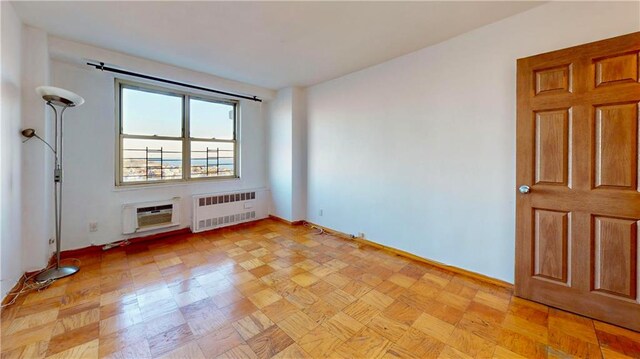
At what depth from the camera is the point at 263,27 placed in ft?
7.95

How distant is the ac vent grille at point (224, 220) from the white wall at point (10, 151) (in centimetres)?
191

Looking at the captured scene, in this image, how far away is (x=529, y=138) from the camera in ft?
6.79

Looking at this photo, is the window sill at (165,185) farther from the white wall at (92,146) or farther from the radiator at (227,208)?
the radiator at (227,208)

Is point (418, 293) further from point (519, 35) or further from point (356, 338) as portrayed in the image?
point (519, 35)

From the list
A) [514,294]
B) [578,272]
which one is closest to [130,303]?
[514,294]

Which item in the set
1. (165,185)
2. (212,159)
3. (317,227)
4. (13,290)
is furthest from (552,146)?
(13,290)

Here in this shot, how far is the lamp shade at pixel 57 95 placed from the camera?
2.17 metres

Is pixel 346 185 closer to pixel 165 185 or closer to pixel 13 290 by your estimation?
pixel 165 185

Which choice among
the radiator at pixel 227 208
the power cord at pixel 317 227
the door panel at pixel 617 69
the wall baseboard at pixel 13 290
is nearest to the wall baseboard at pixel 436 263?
the power cord at pixel 317 227

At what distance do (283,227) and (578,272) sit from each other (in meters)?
3.54

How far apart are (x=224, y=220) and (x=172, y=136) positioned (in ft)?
5.06

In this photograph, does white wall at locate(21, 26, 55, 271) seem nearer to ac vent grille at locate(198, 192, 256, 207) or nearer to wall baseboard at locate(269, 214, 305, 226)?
ac vent grille at locate(198, 192, 256, 207)

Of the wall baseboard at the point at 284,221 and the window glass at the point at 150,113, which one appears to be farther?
the wall baseboard at the point at 284,221

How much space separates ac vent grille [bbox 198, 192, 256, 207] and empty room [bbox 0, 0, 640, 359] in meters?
0.09
